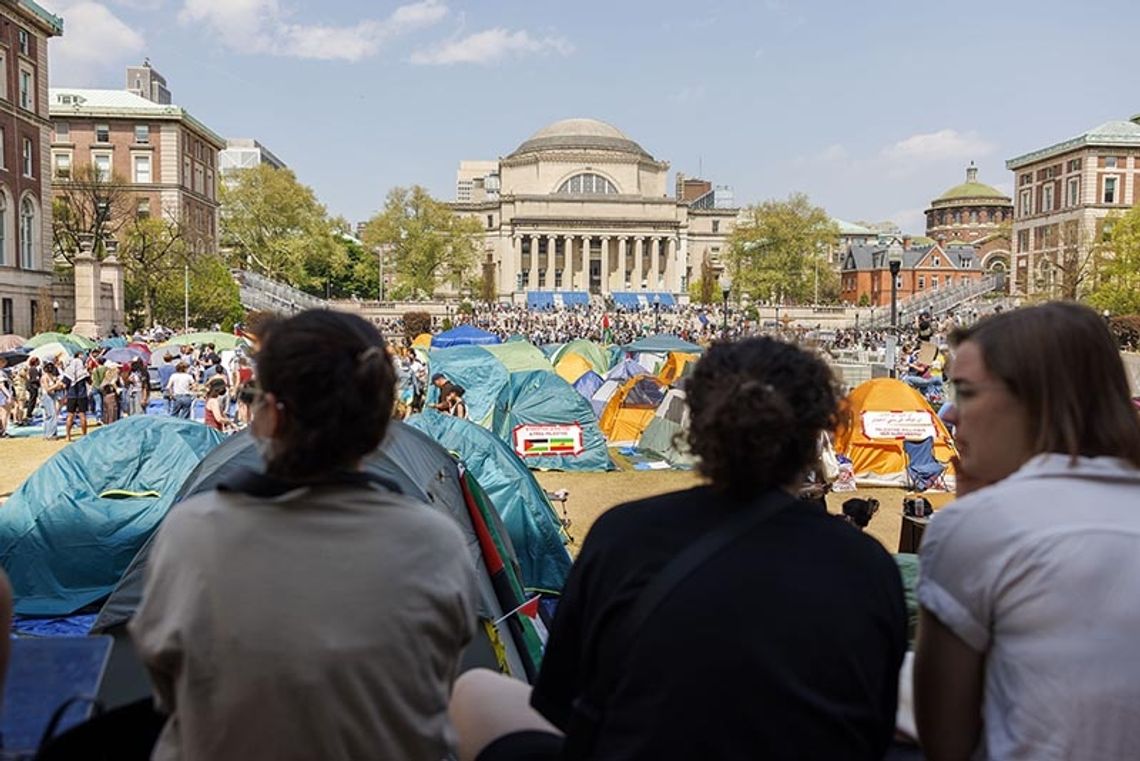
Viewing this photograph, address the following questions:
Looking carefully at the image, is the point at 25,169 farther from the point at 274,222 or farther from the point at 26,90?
the point at 274,222

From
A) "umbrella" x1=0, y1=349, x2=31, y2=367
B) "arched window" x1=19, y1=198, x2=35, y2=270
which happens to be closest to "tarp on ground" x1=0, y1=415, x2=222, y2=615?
"umbrella" x1=0, y1=349, x2=31, y2=367

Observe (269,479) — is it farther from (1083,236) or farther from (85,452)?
(1083,236)

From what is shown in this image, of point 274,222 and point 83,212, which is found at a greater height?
point 274,222

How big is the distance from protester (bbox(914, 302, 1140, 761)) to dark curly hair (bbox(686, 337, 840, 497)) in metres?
0.32

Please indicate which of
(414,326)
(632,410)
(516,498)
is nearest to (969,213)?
(414,326)

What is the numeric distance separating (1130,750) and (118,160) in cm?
6861

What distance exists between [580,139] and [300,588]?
364 ft

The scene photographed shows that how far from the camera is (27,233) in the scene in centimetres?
4306

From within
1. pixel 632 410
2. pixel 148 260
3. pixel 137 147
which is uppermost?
pixel 137 147

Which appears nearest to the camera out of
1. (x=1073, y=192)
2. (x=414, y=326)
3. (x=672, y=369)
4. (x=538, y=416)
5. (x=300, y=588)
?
(x=300, y=588)

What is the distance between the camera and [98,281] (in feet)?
128

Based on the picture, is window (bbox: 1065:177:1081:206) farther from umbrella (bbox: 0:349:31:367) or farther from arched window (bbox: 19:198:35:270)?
umbrella (bbox: 0:349:31:367)

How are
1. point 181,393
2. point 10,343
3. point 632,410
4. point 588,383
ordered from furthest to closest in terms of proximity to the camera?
point 10,343 < point 588,383 < point 632,410 < point 181,393

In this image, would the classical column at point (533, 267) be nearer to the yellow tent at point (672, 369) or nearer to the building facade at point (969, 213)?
the building facade at point (969, 213)
